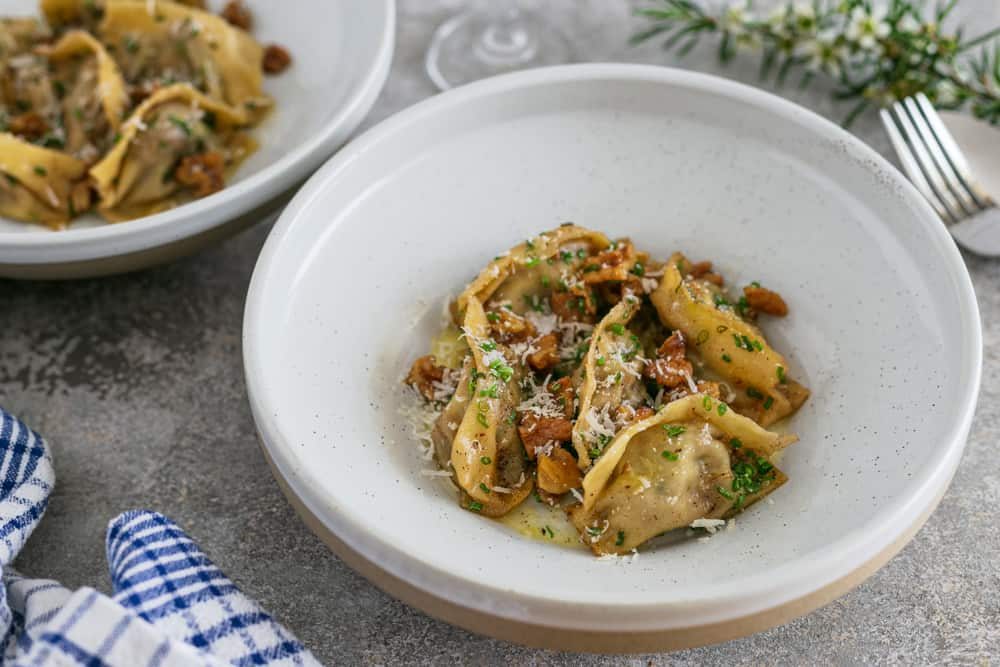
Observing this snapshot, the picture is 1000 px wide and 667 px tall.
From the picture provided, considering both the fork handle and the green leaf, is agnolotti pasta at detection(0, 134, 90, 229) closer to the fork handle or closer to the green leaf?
the green leaf

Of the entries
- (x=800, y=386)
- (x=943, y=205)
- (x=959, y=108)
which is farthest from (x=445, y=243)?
(x=959, y=108)

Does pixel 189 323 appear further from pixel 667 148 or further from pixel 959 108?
pixel 959 108

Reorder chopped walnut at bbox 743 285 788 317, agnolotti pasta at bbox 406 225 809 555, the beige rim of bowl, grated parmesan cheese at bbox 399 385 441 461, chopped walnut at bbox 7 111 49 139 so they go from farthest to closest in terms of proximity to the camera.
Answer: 1. chopped walnut at bbox 7 111 49 139
2. chopped walnut at bbox 743 285 788 317
3. grated parmesan cheese at bbox 399 385 441 461
4. agnolotti pasta at bbox 406 225 809 555
5. the beige rim of bowl

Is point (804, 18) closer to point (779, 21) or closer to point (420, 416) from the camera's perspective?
point (779, 21)

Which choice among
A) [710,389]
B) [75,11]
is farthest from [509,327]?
[75,11]

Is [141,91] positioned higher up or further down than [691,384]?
further down

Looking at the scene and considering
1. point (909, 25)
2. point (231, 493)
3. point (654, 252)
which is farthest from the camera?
point (909, 25)

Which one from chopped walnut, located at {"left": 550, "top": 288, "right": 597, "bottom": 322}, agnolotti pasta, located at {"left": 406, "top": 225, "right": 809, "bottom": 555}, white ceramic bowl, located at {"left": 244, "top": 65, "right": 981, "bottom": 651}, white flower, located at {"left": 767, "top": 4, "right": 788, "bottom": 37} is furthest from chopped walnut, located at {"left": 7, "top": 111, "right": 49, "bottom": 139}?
white flower, located at {"left": 767, "top": 4, "right": 788, "bottom": 37}
